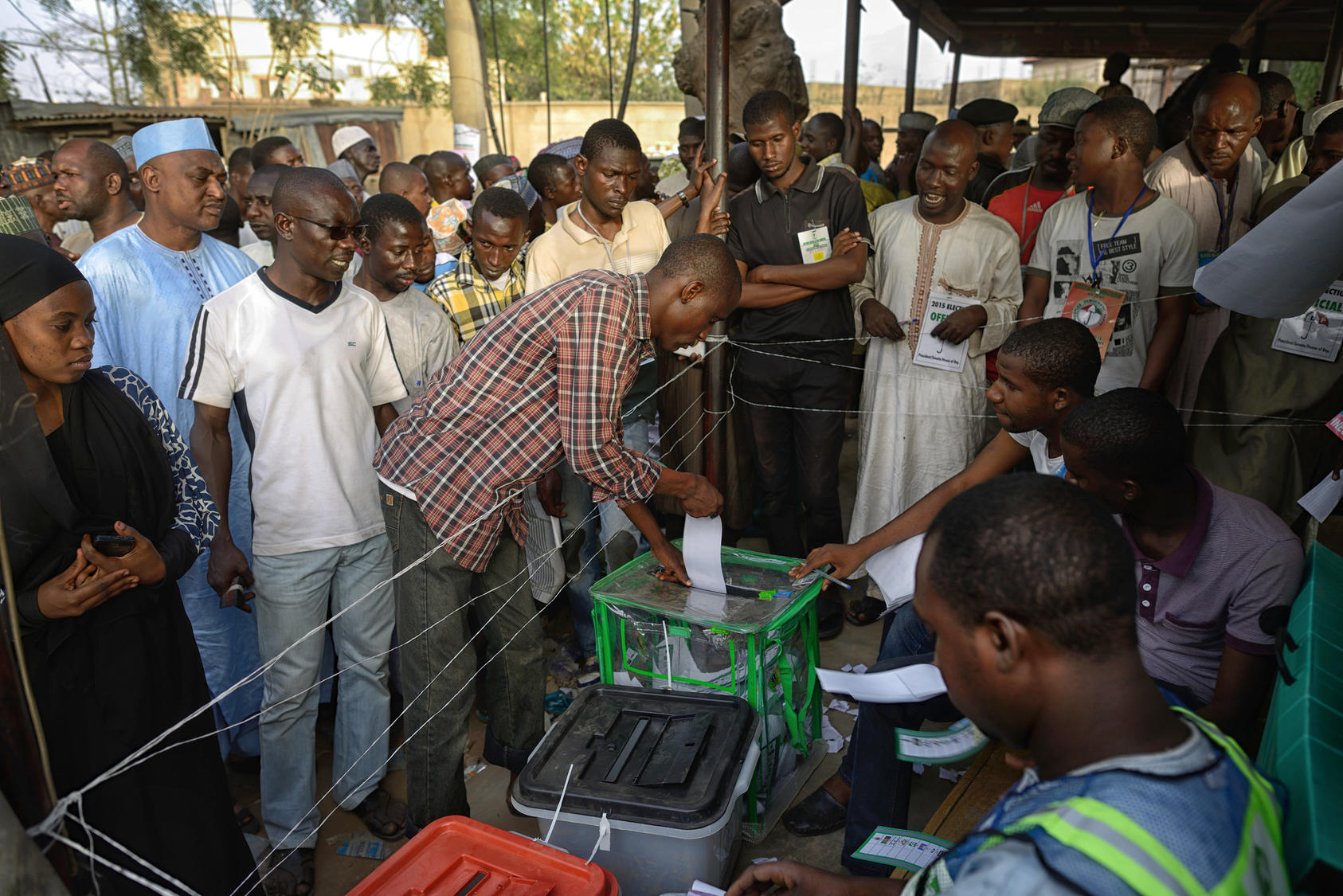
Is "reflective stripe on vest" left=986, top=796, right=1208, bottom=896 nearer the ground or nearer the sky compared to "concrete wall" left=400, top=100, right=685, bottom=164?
nearer the ground

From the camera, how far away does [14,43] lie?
1264cm

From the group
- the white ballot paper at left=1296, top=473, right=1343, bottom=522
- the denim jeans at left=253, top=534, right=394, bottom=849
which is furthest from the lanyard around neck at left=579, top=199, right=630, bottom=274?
the white ballot paper at left=1296, top=473, right=1343, bottom=522

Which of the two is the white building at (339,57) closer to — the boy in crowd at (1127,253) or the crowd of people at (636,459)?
the crowd of people at (636,459)

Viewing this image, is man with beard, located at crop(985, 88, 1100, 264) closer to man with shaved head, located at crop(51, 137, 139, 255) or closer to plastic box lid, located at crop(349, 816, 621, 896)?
plastic box lid, located at crop(349, 816, 621, 896)

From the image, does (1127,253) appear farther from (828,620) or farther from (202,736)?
(202,736)

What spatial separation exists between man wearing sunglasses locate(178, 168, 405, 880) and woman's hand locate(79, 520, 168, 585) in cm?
54

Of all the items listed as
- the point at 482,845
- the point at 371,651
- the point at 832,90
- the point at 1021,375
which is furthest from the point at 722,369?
the point at 832,90

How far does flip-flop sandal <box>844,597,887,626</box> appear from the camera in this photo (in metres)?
3.88

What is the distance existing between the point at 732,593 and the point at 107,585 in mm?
1677

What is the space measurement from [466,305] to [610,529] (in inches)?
42.7

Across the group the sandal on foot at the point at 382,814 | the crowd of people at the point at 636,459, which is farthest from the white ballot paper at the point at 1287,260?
the sandal on foot at the point at 382,814

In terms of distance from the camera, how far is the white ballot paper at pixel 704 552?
8.64ft

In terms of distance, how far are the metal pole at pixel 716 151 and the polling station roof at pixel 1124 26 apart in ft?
17.2

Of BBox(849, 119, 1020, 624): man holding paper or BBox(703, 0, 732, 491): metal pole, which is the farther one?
BBox(849, 119, 1020, 624): man holding paper
